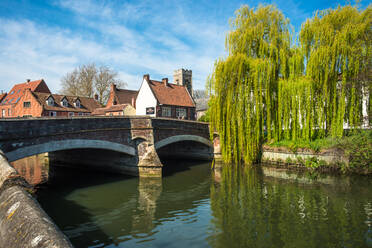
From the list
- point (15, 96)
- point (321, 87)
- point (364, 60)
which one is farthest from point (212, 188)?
point (15, 96)

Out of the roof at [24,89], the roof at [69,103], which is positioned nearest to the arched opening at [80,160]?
the roof at [69,103]

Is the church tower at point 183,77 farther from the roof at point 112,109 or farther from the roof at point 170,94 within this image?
the roof at point 112,109

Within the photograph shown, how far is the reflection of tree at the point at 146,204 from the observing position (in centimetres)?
835

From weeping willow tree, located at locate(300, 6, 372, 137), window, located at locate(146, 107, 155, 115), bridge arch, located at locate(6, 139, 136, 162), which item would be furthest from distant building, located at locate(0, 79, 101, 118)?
weeping willow tree, located at locate(300, 6, 372, 137)

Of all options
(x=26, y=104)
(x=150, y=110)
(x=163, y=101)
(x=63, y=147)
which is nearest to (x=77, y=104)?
(x=26, y=104)

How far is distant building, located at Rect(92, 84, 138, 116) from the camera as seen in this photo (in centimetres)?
3541

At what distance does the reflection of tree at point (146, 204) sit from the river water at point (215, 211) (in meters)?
0.03

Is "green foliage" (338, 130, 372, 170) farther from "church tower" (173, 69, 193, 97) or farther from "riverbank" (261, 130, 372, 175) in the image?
"church tower" (173, 69, 193, 97)

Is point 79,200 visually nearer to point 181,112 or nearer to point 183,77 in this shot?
point 181,112

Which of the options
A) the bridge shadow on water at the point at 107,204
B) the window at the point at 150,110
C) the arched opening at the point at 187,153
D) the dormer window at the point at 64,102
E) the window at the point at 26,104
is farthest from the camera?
the dormer window at the point at 64,102

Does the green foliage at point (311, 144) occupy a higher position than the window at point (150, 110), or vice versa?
the window at point (150, 110)

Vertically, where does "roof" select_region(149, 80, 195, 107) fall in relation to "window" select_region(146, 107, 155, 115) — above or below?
above

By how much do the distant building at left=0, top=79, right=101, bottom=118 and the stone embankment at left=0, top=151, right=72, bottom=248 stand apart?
110 ft

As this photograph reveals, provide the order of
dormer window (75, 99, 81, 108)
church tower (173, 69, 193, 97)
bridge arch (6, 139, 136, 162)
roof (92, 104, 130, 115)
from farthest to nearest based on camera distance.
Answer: church tower (173, 69, 193, 97) → dormer window (75, 99, 81, 108) → roof (92, 104, 130, 115) → bridge arch (6, 139, 136, 162)
